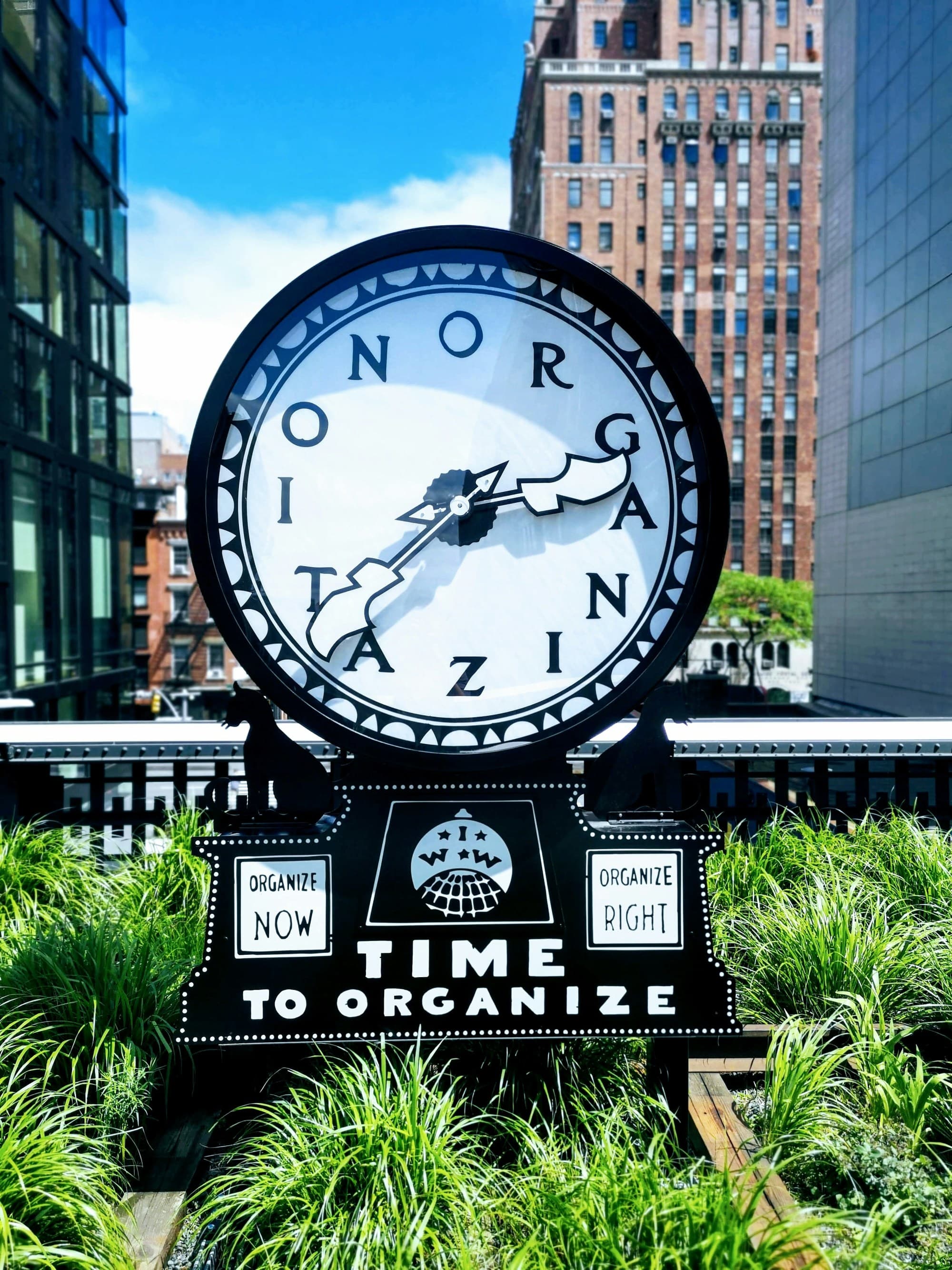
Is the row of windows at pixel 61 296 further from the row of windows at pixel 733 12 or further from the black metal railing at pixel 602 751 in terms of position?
the row of windows at pixel 733 12

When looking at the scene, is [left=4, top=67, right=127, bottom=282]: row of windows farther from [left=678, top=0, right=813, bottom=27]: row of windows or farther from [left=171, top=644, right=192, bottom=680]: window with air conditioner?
[left=678, top=0, right=813, bottom=27]: row of windows

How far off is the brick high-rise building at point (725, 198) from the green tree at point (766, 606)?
10290 millimetres

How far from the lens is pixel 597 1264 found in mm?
2361

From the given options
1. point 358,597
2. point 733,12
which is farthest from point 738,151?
point 358,597

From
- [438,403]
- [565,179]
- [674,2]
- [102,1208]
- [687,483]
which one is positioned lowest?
[102,1208]

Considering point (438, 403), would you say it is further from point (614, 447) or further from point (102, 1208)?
point (102, 1208)

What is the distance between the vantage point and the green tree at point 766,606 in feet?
176

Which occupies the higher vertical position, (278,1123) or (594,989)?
(594,989)

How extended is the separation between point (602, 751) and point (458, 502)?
7.93 feet

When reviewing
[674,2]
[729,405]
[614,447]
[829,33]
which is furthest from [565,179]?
[614,447]

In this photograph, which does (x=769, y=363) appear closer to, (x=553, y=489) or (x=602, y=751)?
(x=602, y=751)

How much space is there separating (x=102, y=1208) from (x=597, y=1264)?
151 cm

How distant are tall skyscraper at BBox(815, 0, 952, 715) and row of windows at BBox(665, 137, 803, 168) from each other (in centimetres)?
4486

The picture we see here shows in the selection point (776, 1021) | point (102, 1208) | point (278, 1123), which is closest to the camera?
point (102, 1208)
